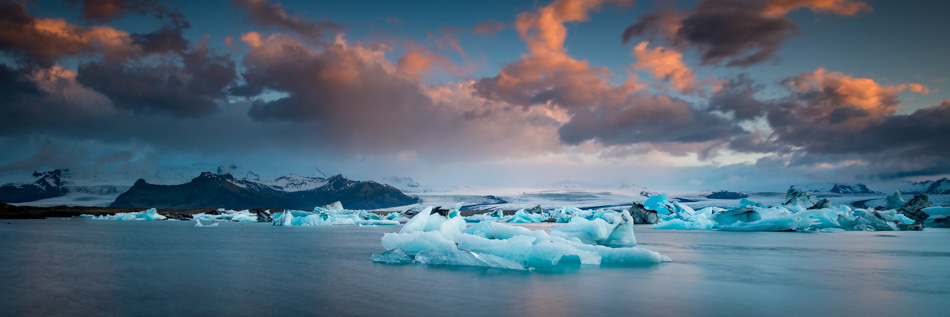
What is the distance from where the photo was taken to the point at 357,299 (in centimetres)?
405

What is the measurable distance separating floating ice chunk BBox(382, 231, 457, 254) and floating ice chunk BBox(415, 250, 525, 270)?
13cm

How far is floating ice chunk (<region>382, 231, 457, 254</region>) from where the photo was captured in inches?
273

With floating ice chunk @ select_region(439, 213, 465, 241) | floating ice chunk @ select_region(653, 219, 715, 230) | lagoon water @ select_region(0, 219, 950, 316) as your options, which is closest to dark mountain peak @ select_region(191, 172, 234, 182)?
floating ice chunk @ select_region(653, 219, 715, 230)

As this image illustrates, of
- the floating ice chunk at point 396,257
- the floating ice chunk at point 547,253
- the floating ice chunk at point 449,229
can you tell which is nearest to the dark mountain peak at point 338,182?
the floating ice chunk at point 449,229

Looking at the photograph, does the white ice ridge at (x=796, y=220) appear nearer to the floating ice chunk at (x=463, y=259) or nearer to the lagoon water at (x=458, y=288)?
the lagoon water at (x=458, y=288)

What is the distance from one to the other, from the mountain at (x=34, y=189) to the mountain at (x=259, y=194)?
22.3 metres

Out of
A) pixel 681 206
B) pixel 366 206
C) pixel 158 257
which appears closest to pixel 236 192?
pixel 366 206

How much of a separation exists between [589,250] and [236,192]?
549ft

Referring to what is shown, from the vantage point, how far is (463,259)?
6.58m

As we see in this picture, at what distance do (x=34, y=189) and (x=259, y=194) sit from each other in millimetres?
57993

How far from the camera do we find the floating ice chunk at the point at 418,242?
273 inches

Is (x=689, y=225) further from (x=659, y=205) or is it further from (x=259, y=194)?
(x=259, y=194)

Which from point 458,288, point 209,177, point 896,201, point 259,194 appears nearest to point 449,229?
point 458,288

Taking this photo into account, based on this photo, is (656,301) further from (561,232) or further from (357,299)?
(561,232)
